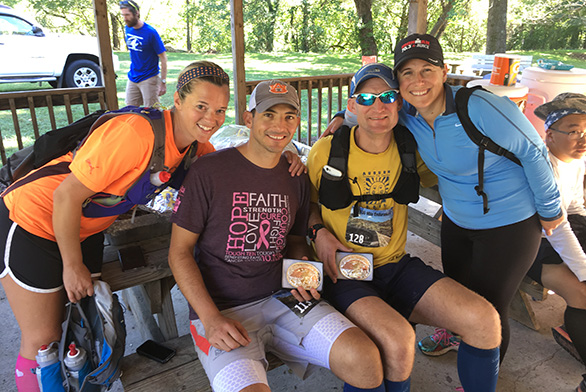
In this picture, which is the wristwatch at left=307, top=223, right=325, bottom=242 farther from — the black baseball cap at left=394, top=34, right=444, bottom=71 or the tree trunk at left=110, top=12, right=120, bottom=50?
the tree trunk at left=110, top=12, right=120, bottom=50

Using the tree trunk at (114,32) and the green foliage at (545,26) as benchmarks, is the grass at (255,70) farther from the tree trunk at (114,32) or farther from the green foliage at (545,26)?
the tree trunk at (114,32)

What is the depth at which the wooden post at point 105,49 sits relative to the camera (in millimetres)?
A: 4516

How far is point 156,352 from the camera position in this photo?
2021mm

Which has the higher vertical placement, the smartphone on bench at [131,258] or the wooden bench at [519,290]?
the smartphone on bench at [131,258]

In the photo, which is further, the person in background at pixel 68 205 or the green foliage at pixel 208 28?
the green foliage at pixel 208 28

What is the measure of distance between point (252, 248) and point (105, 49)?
3.86 m

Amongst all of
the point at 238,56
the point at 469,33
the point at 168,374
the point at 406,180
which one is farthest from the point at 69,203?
the point at 469,33

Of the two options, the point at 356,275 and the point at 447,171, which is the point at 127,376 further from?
the point at 447,171

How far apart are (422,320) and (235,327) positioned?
3.16 feet

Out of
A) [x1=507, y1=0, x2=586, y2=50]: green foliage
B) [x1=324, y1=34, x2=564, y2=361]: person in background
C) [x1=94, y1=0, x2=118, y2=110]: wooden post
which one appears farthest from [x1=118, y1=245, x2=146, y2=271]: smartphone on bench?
[x1=507, y1=0, x2=586, y2=50]: green foliage

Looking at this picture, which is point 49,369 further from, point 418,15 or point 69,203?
point 418,15

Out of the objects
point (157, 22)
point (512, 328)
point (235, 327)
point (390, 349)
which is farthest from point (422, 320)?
point (157, 22)

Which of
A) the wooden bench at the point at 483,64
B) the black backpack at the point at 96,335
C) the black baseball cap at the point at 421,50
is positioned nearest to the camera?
the black backpack at the point at 96,335

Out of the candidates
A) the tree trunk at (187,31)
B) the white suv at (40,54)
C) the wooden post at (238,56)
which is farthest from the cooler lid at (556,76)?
the tree trunk at (187,31)
